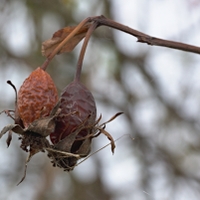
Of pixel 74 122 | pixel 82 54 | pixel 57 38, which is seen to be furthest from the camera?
pixel 57 38

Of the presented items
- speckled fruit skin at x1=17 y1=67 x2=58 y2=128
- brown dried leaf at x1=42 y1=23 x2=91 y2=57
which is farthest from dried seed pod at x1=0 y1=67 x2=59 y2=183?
brown dried leaf at x1=42 y1=23 x2=91 y2=57

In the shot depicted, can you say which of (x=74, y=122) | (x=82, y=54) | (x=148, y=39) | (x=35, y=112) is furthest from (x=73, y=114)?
(x=148, y=39)

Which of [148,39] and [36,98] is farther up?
[148,39]

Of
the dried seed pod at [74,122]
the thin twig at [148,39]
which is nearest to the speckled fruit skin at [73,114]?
the dried seed pod at [74,122]

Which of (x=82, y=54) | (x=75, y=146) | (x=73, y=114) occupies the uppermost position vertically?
(x=82, y=54)

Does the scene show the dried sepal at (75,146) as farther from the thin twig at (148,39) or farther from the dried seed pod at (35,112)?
the thin twig at (148,39)

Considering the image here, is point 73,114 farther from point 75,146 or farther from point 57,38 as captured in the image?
point 57,38

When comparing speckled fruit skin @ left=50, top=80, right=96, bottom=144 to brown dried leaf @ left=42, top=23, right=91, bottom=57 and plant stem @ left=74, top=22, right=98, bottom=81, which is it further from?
brown dried leaf @ left=42, top=23, right=91, bottom=57

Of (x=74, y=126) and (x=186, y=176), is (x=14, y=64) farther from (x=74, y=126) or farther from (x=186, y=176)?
(x=74, y=126)
